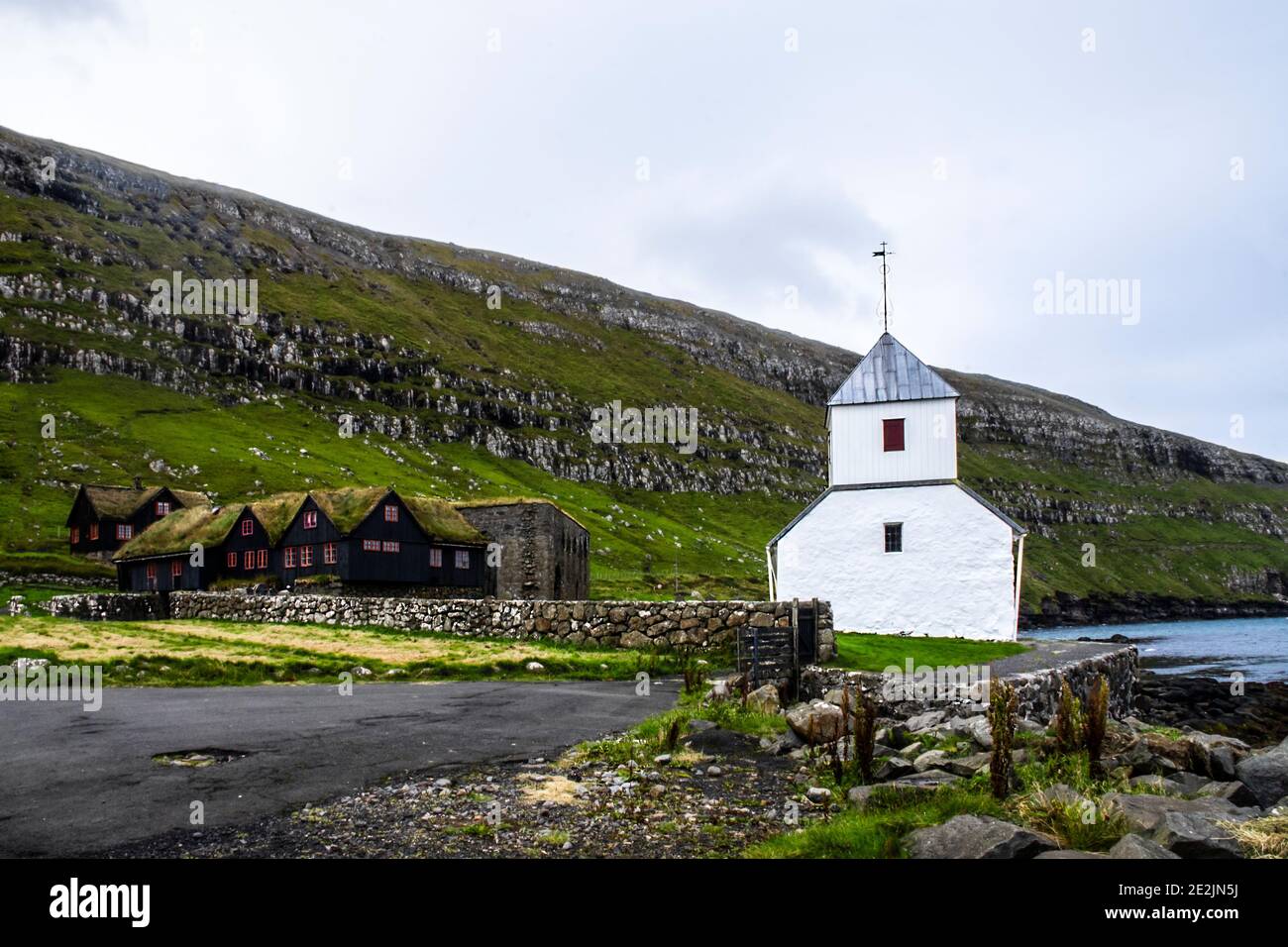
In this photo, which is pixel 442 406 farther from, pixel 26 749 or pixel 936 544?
pixel 26 749

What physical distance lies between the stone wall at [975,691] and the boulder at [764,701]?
5.16 feet

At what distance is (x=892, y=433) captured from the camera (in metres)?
37.0

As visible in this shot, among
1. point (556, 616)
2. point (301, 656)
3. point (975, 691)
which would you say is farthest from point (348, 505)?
point (975, 691)

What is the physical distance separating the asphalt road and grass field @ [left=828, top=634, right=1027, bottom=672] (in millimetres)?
6493

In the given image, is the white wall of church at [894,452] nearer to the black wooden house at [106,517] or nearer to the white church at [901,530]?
the white church at [901,530]

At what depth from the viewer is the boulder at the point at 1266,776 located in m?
10.2

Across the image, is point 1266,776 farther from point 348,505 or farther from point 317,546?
point 317,546

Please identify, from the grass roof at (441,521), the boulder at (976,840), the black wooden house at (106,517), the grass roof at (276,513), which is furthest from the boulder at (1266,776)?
the black wooden house at (106,517)

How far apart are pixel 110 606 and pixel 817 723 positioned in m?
46.3

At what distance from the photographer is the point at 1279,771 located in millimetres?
10469

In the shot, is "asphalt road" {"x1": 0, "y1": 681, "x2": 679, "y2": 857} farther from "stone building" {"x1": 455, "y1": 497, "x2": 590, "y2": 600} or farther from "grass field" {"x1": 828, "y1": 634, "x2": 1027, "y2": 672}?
"stone building" {"x1": 455, "y1": 497, "x2": 590, "y2": 600}
